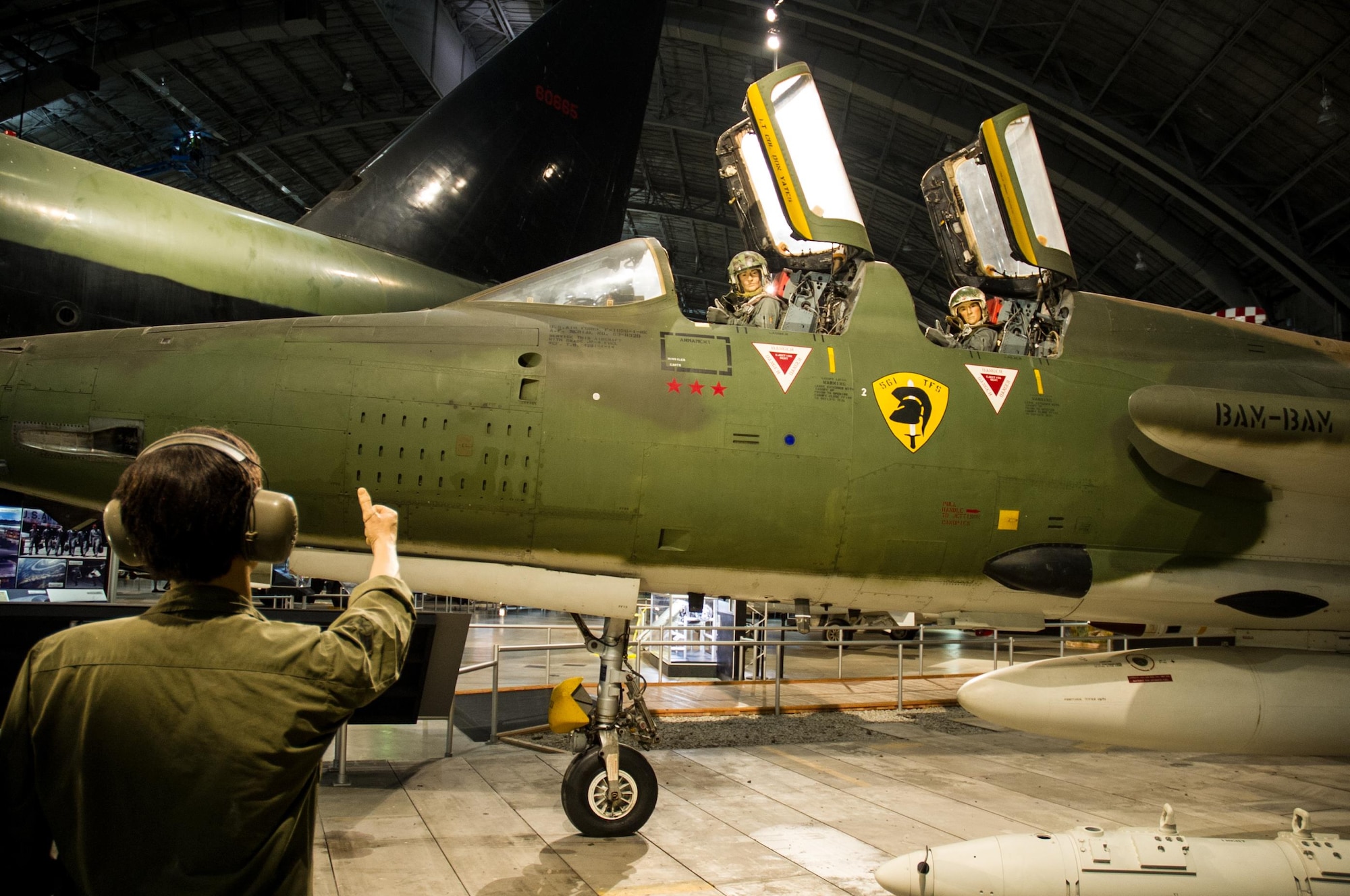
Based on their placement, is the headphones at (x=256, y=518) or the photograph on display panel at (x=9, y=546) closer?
the headphones at (x=256, y=518)

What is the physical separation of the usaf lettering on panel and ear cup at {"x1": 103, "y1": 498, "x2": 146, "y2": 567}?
5.73 m

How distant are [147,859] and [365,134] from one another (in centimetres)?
2710

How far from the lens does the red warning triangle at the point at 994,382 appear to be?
19.0 feet

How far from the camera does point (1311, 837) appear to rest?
4648 mm

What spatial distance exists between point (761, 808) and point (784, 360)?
11.3 feet

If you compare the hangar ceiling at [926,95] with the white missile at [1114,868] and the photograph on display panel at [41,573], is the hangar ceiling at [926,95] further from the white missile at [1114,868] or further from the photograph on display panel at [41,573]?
the white missile at [1114,868]

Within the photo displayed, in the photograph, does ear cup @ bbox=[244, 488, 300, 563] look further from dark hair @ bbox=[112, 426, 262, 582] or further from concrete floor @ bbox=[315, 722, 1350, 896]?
concrete floor @ bbox=[315, 722, 1350, 896]

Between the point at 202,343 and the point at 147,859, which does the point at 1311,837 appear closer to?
the point at 147,859

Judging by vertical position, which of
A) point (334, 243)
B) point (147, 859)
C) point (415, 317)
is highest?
point (334, 243)

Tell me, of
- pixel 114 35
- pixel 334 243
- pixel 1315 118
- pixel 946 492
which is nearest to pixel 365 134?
pixel 114 35

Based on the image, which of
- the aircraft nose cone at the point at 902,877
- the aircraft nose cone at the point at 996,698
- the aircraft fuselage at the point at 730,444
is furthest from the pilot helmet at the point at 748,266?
the aircraft nose cone at the point at 902,877

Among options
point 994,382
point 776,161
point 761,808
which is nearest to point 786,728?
point 761,808

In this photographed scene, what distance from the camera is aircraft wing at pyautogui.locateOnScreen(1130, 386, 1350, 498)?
5.43 metres

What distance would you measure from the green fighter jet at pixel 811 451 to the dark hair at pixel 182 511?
10.0 ft
